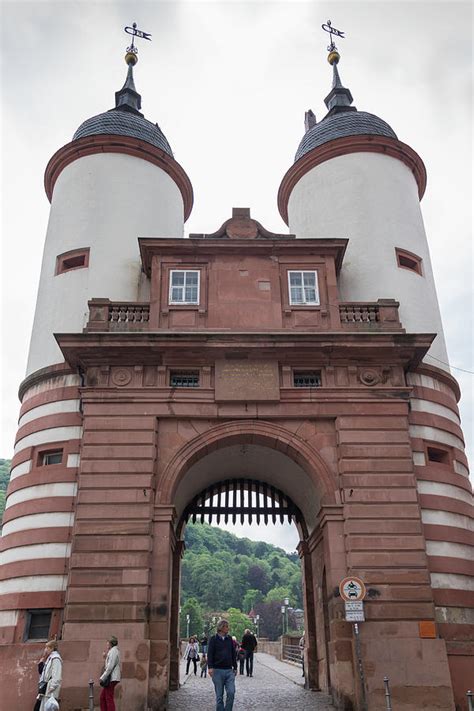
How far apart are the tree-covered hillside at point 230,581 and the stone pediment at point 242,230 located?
8232 cm

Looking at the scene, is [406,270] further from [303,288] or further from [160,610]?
[160,610]

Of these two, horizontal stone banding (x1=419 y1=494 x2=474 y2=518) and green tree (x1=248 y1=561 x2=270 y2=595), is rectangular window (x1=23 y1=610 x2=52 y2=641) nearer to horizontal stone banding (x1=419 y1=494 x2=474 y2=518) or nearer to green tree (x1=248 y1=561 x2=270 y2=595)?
Result: horizontal stone banding (x1=419 y1=494 x2=474 y2=518)

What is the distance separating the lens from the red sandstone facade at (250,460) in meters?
15.3

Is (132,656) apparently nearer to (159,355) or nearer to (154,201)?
(159,355)

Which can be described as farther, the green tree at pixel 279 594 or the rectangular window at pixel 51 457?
the green tree at pixel 279 594

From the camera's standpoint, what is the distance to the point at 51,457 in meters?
18.6

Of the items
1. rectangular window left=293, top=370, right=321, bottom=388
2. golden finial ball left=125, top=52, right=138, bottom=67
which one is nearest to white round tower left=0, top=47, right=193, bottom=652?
golden finial ball left=125, top=52, right=138, bottom=67

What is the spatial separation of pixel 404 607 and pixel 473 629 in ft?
7.40

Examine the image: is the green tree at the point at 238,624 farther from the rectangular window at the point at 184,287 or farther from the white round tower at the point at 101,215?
the rectangular window at the point at 184,287

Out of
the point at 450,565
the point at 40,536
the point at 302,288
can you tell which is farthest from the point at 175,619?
the point at 302,288

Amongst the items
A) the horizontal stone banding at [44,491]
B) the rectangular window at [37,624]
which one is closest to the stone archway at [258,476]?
the horizontal stone banding at [44,491]

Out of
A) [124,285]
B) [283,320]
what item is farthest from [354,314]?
[124,285]

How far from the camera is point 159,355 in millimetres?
18219

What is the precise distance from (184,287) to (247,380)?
383cm
